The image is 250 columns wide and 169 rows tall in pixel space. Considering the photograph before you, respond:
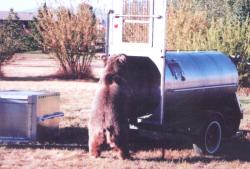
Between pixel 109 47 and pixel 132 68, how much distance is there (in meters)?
0.81

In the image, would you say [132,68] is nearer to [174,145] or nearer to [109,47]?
[109,47]

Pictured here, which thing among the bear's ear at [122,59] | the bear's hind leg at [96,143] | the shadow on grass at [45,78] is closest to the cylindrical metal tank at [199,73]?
the bear's ear at [122,59]

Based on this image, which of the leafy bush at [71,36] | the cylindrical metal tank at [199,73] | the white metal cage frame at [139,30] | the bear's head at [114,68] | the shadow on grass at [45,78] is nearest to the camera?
the bear's head at [114,68]

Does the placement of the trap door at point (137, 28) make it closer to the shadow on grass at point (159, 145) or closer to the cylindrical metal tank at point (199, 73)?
the cylindrical metal tank at point (199, 73)

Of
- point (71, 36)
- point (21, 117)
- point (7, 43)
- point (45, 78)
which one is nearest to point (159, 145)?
point (21, 117)

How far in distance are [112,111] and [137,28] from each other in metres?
1.74

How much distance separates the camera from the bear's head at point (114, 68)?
862 centimetres

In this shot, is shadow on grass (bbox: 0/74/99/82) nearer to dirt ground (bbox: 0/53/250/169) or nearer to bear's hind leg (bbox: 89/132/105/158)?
dirt ground (bbox: 0/53/250/169)

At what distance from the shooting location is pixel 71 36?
26500 mm

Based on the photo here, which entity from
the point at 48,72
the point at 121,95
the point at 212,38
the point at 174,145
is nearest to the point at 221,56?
the point at 174,145

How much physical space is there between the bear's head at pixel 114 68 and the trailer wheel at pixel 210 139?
5.80 ft

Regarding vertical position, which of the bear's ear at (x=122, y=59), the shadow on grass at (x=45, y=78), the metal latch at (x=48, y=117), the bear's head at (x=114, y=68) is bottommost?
the shadow on grass at (x=45, y=78)

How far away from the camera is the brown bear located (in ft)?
27.9

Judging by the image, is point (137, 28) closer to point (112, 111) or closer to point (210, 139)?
point (112, 111)
